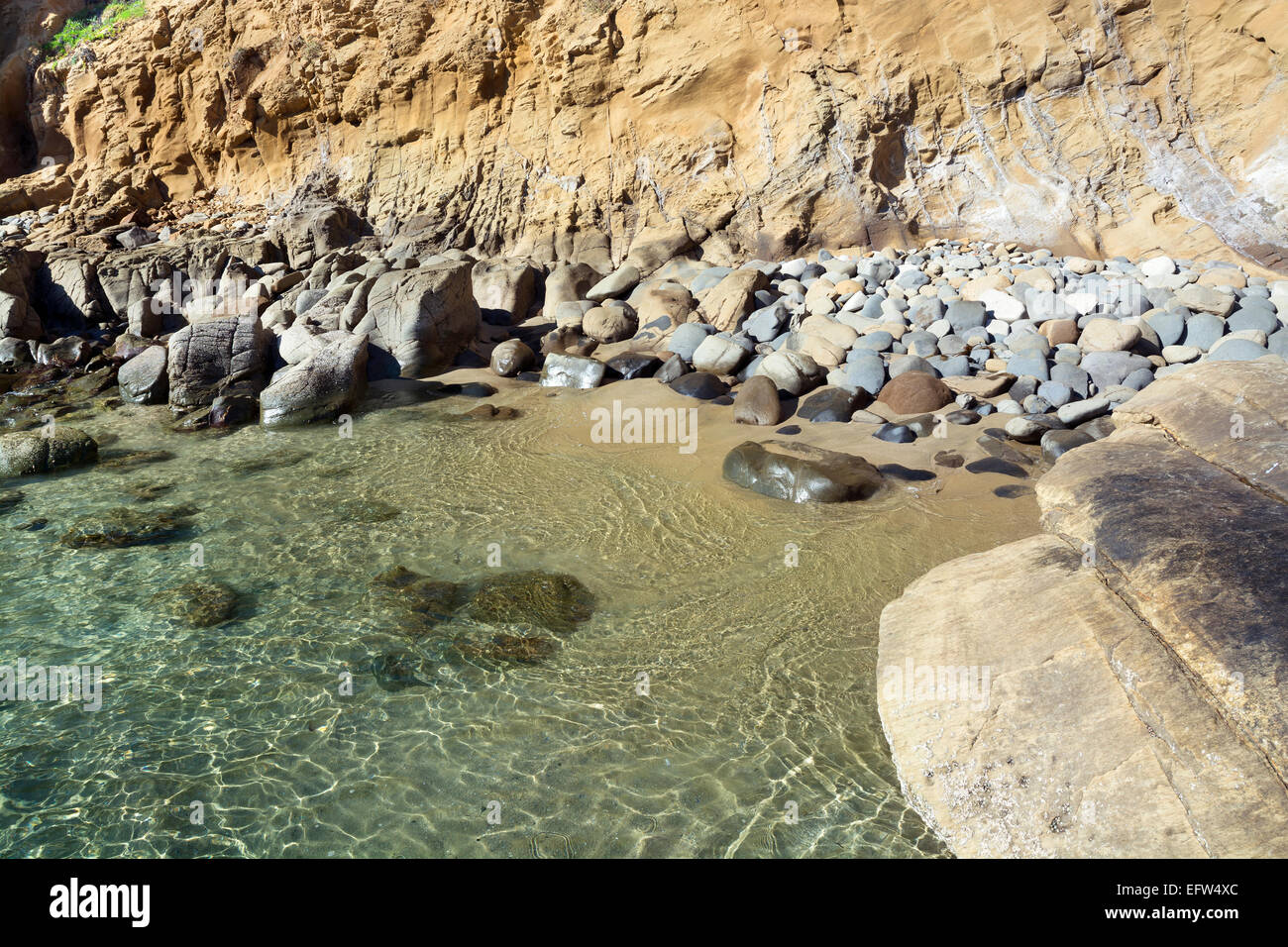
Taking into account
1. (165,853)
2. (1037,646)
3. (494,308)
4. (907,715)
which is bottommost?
(165,853)

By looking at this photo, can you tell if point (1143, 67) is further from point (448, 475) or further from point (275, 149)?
point (275, 149)

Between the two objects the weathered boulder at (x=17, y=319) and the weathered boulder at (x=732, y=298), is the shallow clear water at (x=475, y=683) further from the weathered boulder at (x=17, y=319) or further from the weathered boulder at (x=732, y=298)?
→ the weathered boulder at (x=17, y=319)

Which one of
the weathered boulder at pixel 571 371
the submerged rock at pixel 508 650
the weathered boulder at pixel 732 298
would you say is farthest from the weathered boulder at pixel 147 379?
the submerged rock at pixel 508 650

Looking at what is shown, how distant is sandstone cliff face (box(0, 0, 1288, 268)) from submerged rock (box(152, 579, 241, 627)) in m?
10.0

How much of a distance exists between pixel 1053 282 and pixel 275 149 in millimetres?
17506

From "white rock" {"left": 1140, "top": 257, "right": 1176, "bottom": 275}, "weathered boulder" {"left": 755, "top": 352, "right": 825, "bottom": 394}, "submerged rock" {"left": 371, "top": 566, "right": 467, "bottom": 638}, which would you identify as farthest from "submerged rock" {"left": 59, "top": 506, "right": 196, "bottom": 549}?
"white rock" {"left": 1140, "top": 257, "right": 1176, "bottom": 275}

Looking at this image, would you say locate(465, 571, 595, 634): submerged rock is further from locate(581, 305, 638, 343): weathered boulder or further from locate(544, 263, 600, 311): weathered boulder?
locate(544, 263, 600, 311): weathered boulder

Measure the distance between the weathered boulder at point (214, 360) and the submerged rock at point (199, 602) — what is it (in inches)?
228

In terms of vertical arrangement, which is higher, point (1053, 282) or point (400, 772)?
point (1053, 282)

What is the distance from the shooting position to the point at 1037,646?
12.7 ft

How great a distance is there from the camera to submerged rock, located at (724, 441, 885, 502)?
6758mm

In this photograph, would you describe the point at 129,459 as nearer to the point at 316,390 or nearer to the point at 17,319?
the point at 316,390

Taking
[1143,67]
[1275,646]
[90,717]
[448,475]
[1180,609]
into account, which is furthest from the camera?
[1143,67]

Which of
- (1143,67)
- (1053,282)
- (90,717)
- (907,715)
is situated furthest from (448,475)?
(1143,67)
